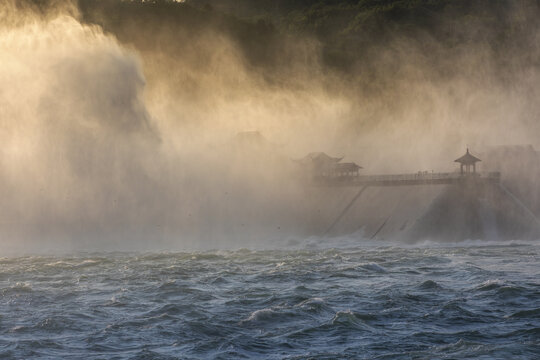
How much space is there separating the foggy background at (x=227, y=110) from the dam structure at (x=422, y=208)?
2.66m

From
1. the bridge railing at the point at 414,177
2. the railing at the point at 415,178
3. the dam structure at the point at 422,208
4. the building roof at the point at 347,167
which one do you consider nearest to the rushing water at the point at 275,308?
the dam structure at the point at 422,208

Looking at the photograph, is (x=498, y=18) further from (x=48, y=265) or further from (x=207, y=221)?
(x=48, y=265)

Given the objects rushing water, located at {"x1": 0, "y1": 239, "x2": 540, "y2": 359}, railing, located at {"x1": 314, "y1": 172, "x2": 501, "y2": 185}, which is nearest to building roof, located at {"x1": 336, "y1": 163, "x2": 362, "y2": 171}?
railing, located at {"x1": 314, "y1": 172, "x2": 501, "y2": 185}

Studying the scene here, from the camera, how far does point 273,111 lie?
9950cm

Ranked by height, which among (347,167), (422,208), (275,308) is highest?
(347,167)

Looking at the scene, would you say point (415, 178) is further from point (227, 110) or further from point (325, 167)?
point (227, 110)

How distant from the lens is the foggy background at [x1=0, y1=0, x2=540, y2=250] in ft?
206

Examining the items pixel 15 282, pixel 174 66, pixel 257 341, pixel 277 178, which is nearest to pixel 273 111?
pixel 174 66

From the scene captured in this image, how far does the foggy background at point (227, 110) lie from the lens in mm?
62938

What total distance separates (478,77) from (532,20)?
16.0 meters

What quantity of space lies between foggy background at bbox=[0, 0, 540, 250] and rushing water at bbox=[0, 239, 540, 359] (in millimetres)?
19610

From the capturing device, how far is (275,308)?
27750 mm

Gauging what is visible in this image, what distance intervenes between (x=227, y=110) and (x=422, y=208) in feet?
146

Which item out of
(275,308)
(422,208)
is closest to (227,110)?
(422,208)
